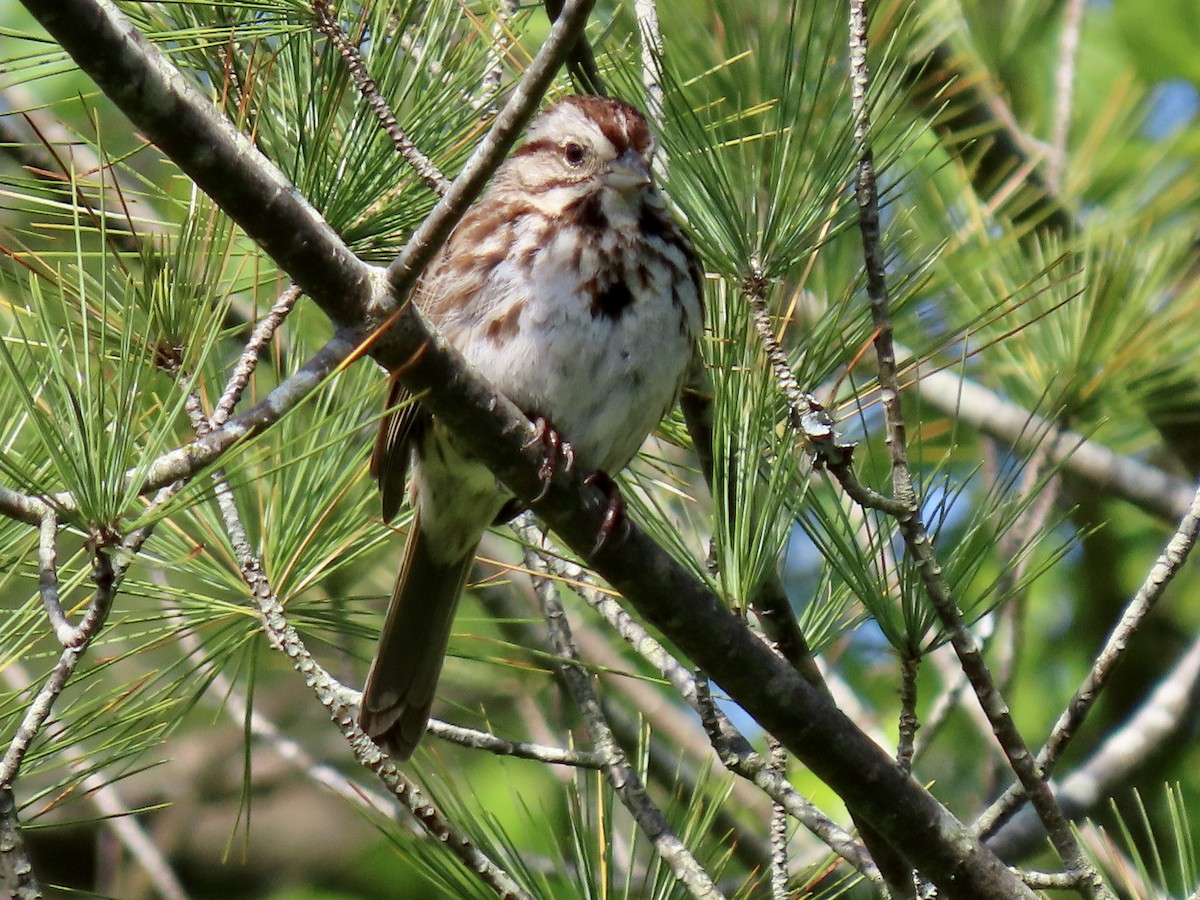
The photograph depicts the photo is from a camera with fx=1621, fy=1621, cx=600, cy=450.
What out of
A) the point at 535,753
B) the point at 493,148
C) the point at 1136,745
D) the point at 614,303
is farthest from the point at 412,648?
the point at 1136,745

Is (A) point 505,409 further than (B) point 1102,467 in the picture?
No

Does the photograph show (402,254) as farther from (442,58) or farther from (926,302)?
(926,302)

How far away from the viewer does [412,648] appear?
304 cm

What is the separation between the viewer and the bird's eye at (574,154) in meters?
2.86

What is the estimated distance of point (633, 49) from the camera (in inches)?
111

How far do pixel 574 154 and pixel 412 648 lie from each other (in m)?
0.96

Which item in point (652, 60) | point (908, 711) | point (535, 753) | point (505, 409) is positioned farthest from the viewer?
point (535, 753)

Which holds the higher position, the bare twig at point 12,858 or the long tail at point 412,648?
the long tail at point 412,648

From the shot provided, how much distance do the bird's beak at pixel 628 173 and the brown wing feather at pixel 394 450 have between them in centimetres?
51

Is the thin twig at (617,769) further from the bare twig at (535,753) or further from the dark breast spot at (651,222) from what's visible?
the dark breast spot at (651,222)

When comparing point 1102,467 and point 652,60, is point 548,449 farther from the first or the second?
point 1102,467

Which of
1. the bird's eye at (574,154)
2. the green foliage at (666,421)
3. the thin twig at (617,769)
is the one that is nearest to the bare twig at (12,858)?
the green foliage at (666,421)

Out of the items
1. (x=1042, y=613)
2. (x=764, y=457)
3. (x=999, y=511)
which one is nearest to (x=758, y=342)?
(x=764, y=457)

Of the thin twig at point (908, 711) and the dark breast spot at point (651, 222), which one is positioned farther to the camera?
the dark breast spot at point (651, 222)
